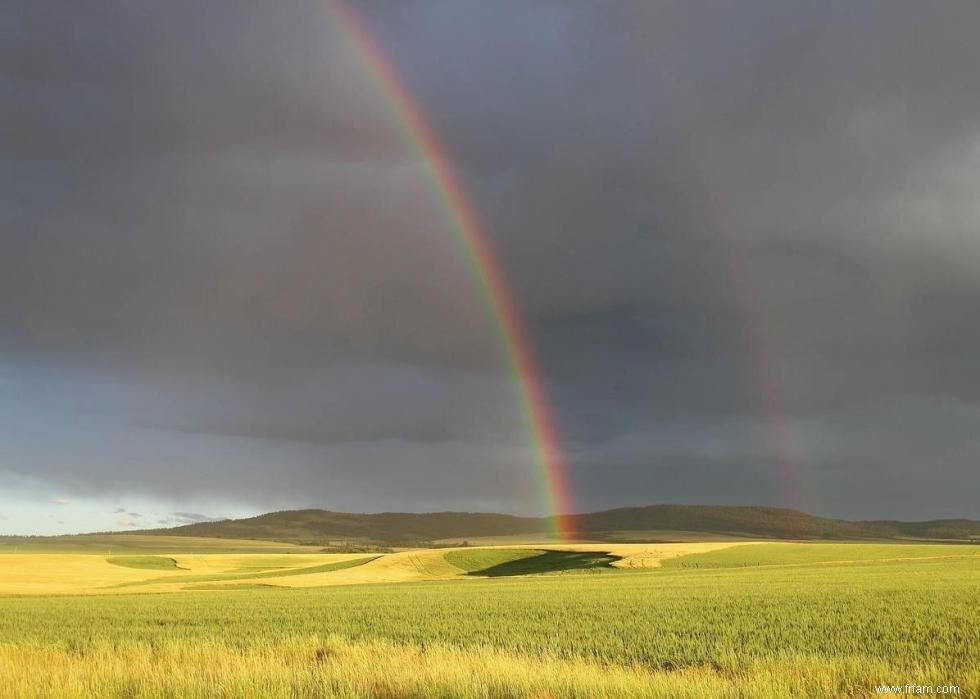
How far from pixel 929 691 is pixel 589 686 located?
444cm

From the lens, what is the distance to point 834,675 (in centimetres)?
1200

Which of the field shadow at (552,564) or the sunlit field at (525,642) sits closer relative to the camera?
the sunlit field at (525,642)

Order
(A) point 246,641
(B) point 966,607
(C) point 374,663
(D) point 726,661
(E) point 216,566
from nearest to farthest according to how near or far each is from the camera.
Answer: (C) point 374,663, (D) point 726,661, (A) point 246,641, (B) point 966,607, (E) point 216,566

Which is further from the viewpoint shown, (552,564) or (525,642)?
(552,564)

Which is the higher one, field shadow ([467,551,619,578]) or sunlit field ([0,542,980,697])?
sunlit field ([0,542,980,697])

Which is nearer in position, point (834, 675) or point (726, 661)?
point (834, 675)

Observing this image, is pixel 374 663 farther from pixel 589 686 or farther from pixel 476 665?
pixel 589 686

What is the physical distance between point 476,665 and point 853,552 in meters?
84.8

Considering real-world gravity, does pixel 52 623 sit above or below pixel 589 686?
below

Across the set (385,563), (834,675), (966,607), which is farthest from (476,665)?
(385,563)

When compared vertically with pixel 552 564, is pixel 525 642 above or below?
above

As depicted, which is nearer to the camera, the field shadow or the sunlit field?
the sunlit field

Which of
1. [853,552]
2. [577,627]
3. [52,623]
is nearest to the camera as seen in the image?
[577,627]

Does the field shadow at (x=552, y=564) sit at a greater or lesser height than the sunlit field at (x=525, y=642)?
lesser
